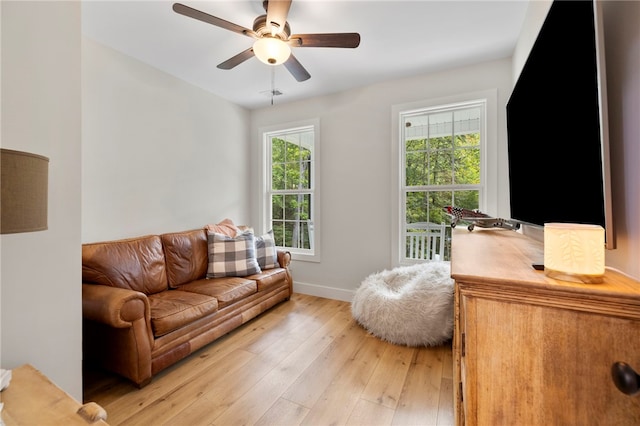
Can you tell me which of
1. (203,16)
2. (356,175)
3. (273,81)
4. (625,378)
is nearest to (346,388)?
(625,378)

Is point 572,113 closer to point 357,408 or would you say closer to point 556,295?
point 556,295

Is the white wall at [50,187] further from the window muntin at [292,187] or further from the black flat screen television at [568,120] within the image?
the window muntin at [292,187]

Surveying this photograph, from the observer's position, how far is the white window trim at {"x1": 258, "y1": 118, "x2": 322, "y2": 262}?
356cm

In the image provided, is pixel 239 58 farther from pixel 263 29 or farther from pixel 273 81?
pixel 273 81

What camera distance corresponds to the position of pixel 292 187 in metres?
3.85

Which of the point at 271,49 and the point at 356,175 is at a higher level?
the point at 271,49

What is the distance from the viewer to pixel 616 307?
0.56 m

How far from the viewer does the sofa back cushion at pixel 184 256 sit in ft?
8.71

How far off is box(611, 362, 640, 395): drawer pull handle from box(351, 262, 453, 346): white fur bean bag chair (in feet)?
5.75

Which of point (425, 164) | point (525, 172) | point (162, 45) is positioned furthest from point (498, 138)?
point (162, 45)

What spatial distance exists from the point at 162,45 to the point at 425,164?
2.82 m

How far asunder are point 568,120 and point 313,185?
293 centimetres

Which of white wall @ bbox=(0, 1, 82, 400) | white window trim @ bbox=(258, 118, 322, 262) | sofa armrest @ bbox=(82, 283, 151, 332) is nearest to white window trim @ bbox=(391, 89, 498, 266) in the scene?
white window trim @ bbox=(258, 118, 322, 262)

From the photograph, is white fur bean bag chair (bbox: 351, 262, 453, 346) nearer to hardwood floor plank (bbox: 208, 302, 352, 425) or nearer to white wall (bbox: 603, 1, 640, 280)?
hardwood floor plank (bbox: 208, 302, 352, 425)
